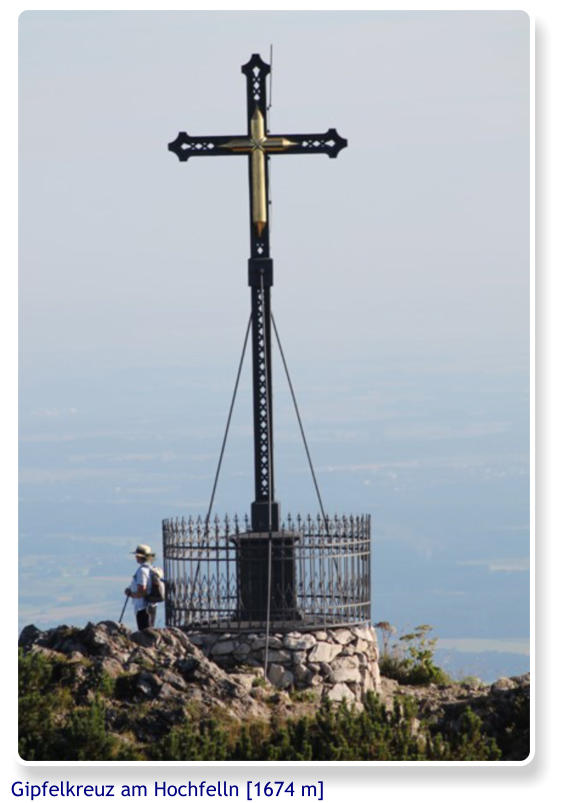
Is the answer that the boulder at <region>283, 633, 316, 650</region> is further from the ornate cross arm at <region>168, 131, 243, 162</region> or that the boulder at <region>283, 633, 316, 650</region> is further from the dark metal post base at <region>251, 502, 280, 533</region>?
Answer: the ornate cross arm at <region>168, 131, 243, 162</region>

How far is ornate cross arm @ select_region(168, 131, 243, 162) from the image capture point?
25.9m

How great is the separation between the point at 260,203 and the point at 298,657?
5596 mm

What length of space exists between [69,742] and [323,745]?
8.39ft

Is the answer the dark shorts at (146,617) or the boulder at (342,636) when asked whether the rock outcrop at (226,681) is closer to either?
the boulder at (342,636)

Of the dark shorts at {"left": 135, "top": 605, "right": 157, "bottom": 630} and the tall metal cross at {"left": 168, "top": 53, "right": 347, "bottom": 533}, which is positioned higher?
the tall metal cross at {"left": 168, "top": 53, "right": 347, "bottom": 533}

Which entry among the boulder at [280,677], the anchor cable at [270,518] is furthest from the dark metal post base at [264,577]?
the boulder at [280,677]

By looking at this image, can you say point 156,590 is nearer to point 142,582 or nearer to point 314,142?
point 142,582

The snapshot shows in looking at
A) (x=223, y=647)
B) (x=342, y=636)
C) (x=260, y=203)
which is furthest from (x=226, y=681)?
(x=260, y=203)

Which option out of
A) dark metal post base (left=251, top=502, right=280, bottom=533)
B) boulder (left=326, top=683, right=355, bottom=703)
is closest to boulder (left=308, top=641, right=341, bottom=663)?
boulder (left=326, top=683, right=355, bottom=703)

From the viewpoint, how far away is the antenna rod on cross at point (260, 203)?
25656mm
